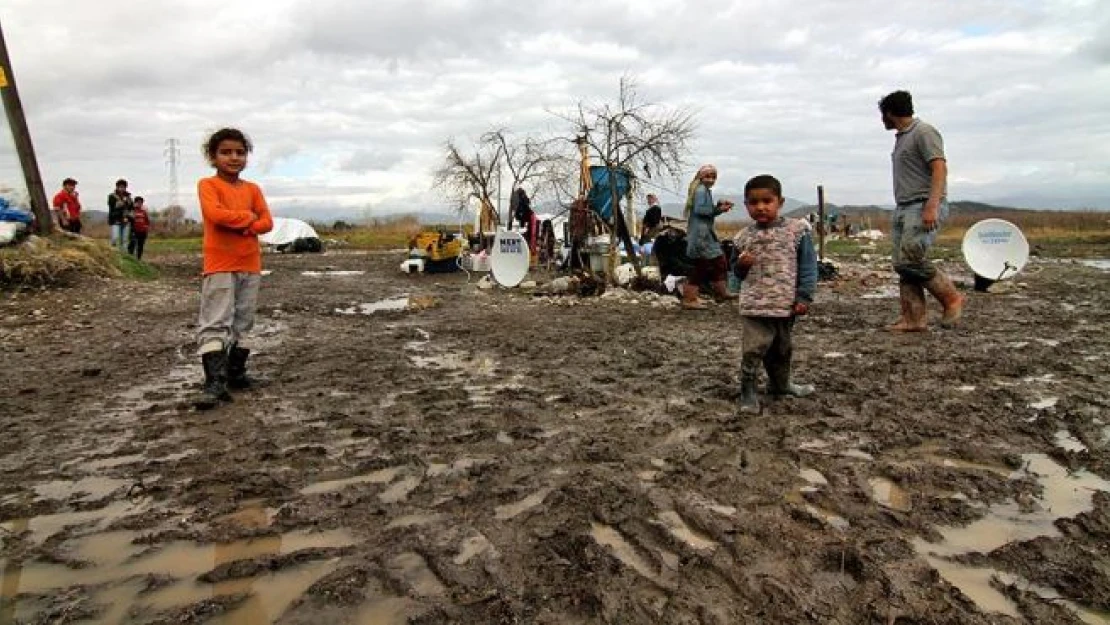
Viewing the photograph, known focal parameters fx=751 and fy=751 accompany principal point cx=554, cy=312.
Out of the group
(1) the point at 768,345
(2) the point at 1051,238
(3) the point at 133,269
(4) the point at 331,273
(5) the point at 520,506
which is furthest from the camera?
(2) the point at 1051,238

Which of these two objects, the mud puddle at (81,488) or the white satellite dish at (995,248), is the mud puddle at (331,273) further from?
the mud puddle at (81,488)

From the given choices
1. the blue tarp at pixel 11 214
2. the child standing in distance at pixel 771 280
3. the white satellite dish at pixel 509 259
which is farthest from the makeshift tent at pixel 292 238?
the child standing in distance at pixel 771 280

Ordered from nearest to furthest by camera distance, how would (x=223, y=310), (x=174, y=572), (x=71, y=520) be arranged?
(x=174, y=572)
(x=71, y=520)
(x=223, y=310)

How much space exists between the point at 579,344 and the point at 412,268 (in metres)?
10.8

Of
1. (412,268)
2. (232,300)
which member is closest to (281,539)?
(232,300)

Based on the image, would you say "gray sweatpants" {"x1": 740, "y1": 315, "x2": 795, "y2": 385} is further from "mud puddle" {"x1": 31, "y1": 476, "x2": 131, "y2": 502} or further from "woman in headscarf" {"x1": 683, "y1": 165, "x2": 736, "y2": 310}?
"woman in headscarf" {"x1": 683, "y1": 165, "x2": 736, "y2": 310}

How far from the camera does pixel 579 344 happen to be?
7.16 meters

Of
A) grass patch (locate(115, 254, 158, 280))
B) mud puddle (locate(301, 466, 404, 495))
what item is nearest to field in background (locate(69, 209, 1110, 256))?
grass patch (locate(115, 254, 158, 280))

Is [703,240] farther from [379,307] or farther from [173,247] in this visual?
[173,247]

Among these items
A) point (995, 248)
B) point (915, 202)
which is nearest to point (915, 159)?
point (915, 202)

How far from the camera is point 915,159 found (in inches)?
276

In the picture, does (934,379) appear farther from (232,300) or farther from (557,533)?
(232,300)

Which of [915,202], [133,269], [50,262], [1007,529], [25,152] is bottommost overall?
[1007,529]

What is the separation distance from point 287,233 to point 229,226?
2819 cm
